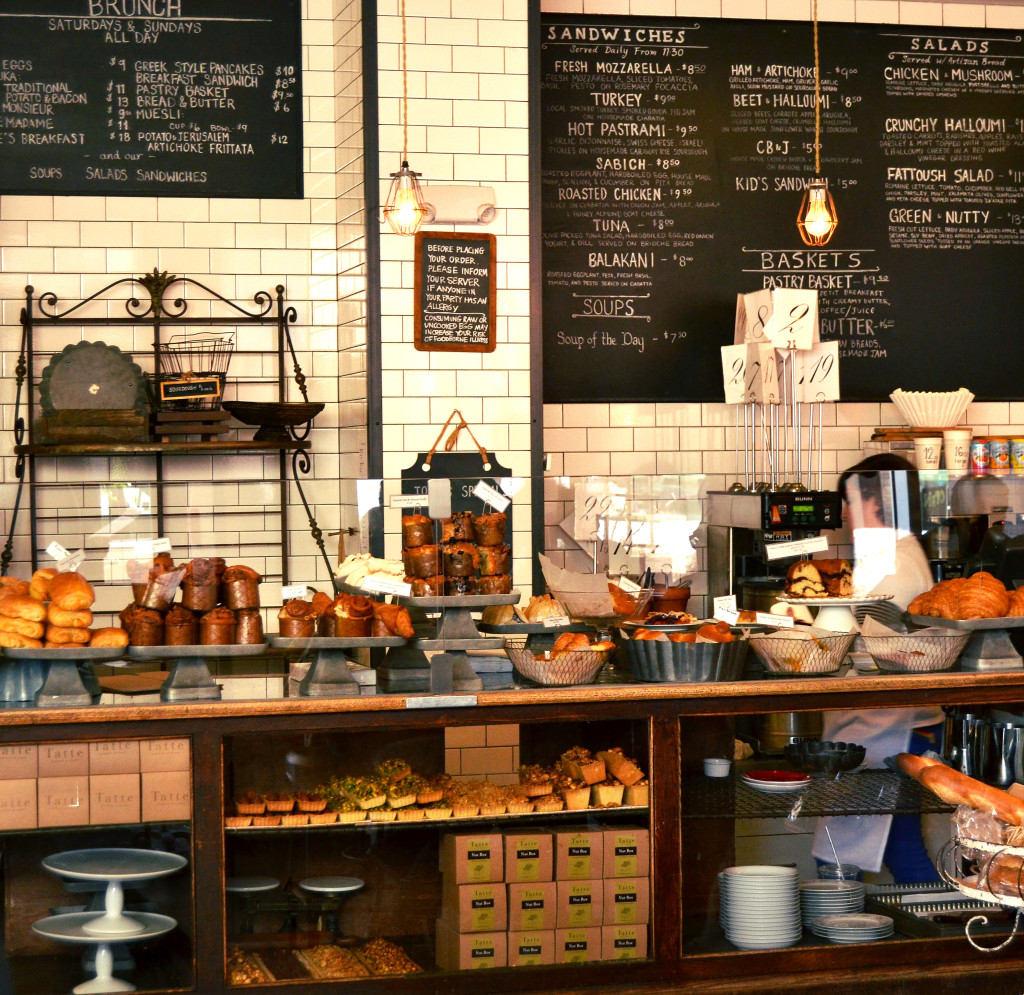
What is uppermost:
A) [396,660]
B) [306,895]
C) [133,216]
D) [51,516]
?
[133,216]

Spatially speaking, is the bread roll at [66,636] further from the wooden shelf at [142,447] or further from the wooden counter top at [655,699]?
the wooden shelf at [142,447]

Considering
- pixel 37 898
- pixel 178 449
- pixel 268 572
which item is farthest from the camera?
pixel 178 449

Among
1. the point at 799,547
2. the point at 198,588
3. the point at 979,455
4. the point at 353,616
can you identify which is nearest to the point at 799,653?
the point at 799,547

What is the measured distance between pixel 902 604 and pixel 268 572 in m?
1.68

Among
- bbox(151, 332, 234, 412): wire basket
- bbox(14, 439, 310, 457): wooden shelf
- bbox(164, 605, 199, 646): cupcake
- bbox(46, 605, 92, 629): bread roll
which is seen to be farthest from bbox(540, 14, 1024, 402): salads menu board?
bbox(46, 605, 92, 629): bread roll

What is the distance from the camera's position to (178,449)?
14.6 ft

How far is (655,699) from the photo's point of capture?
3006 mm

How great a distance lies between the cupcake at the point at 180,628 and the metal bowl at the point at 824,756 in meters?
1.49

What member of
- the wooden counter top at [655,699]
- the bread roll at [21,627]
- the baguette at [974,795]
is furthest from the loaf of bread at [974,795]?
the bread roll at [21,627]

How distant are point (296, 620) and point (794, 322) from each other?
2.56 metres

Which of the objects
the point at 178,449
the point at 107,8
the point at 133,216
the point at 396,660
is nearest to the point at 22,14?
the point at 107,8

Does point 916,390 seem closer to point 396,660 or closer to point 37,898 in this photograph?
point 396,660

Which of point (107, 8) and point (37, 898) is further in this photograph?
point (107, 8)

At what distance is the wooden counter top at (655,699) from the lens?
9.19 ft
